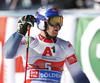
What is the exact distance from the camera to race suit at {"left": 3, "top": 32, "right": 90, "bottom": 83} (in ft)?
13.2

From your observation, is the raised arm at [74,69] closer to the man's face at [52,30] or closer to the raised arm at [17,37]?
the man's face at [52,30]

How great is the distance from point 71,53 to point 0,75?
233cm

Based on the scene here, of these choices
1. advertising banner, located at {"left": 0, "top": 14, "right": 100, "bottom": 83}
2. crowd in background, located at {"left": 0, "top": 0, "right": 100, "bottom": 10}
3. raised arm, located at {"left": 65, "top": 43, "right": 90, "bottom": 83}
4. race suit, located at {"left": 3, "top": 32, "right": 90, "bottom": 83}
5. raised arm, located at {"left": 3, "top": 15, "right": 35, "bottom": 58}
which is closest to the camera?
raised arm, located at {"left": 3, "top": 15, "right": 35, "bottom": 58}

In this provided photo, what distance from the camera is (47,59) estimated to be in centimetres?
409

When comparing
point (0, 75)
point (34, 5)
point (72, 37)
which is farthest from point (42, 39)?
point (34, 5)

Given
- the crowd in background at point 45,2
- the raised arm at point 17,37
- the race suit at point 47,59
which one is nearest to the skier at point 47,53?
the race suit at point 47,59

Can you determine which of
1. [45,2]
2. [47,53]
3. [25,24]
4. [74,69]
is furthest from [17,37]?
[45,2]

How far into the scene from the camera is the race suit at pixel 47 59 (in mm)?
4012

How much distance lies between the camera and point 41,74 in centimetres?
402

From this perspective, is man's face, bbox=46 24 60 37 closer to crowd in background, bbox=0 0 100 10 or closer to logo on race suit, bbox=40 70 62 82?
logo on race suit, bbox=40 70 62 82

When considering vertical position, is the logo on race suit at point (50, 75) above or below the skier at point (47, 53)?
below

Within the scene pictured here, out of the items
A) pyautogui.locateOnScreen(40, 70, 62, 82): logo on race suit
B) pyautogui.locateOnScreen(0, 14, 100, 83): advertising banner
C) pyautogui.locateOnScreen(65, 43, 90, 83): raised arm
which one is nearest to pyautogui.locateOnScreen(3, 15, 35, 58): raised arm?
pyautogui.locateOnScreen(40, 70, 62, 82): logo on race suit

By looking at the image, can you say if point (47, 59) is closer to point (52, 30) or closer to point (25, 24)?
point (52, 30)

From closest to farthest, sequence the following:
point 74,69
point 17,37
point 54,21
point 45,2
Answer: point 17,37
point 54,21
point 74,69
point 45,2
